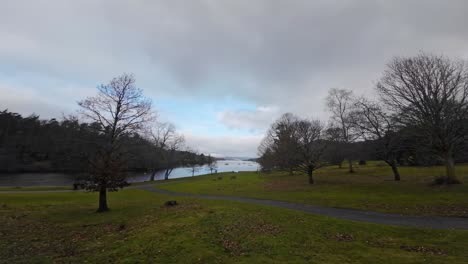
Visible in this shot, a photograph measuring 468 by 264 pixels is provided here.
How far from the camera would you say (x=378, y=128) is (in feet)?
96.9

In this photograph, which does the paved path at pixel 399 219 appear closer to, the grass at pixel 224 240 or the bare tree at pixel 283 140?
the grass at pixel 224 240

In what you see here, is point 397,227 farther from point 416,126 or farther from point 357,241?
point 416,126

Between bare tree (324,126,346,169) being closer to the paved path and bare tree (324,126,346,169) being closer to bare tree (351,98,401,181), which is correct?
bare tree (351,98,401,181)

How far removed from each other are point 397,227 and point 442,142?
14.0 m

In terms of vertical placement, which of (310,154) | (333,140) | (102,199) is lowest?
(102,199)

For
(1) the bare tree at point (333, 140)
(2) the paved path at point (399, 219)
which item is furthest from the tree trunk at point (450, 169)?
(1) the bare tree at point (333, 140)

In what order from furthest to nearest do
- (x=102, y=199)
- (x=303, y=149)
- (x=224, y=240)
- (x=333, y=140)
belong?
(x=333, y=140) < (x=303, y=149) < (x=102, y=199) < (x=224, y=240)

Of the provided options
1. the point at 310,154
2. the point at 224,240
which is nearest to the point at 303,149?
the point at 310,154

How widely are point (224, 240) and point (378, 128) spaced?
25.6 m

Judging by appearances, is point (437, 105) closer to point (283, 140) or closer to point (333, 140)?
point (333, 140)

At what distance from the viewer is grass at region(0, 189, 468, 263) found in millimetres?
8297

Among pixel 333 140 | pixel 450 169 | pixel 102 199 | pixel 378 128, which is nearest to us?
pixel 102 199

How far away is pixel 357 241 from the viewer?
386 inches

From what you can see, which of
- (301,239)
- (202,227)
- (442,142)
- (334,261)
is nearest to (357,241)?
(301,239)
